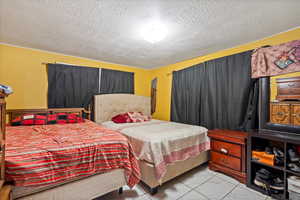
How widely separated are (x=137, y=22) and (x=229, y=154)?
2.41 meters

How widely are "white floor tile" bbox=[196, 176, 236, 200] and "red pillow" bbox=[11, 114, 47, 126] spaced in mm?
2968

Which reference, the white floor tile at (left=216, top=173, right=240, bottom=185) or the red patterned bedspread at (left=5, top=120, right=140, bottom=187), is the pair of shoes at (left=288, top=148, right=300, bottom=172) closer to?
the white floor tile at (left=216, top=173, right=240, bottom=185)

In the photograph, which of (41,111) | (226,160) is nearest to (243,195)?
(226,160)

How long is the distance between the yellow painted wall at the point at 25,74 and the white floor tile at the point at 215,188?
11.1 ft

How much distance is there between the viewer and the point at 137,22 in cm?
178

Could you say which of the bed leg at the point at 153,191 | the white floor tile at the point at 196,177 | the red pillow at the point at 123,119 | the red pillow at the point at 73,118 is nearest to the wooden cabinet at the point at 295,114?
the white floor tile at the point at 196,177

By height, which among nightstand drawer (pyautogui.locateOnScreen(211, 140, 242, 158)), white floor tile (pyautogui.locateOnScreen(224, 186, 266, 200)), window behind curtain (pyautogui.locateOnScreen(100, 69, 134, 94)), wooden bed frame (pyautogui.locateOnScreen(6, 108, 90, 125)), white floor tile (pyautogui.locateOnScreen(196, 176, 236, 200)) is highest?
window behind curtain (pyautogui.locateOnScreen(100, 69, 134, 94))

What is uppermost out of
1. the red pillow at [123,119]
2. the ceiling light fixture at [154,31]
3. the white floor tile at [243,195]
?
the ceiling light fixture at [154,31]

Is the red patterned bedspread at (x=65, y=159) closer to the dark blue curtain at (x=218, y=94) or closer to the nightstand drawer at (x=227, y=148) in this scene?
the nightstand drawer at (x=227, y=148)

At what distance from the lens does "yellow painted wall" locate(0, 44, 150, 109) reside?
2.53 metres

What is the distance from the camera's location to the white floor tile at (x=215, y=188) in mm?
1714

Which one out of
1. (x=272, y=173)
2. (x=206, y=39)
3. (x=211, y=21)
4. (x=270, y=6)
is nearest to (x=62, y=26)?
(x=211, y=21)

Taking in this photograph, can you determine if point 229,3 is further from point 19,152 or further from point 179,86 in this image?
point 19,152

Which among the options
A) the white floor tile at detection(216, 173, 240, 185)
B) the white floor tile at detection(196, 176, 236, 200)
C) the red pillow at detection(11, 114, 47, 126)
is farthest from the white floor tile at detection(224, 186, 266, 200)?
the red pillow at detection(11, 114, 47, 126)
